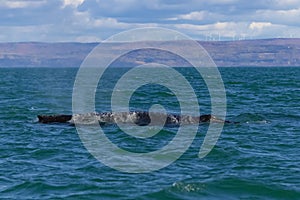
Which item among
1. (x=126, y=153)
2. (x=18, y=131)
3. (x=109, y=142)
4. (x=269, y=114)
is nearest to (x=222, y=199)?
(x=126, y=153)

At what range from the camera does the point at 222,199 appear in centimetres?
1548

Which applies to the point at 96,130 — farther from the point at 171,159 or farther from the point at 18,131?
the point at 171,159

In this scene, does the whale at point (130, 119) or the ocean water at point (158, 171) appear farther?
the whale at point (130, 119)

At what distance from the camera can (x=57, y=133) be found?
27219 mm

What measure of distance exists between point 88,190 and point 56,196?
0.95 meters

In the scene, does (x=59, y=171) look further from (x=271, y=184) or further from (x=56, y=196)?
(x=271, y=184)

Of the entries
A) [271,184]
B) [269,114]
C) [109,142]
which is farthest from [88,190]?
[269,114]

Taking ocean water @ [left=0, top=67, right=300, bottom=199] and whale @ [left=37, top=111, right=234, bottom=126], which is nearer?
ocean water @ [left=0, top=67, right=300, bottom=199]

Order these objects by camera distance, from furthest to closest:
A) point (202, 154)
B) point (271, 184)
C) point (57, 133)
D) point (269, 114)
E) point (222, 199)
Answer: point (269, 114), point (57, 133), point (202, 154), point (271, 184), point (222, 199)

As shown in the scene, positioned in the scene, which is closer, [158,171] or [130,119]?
[158,171]

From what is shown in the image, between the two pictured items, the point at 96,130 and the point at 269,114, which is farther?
the point at 269,114

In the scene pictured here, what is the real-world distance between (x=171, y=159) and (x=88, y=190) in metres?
5.24

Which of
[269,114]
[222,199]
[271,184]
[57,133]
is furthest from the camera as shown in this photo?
[269,114]

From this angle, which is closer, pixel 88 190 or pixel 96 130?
pixel 88 190
